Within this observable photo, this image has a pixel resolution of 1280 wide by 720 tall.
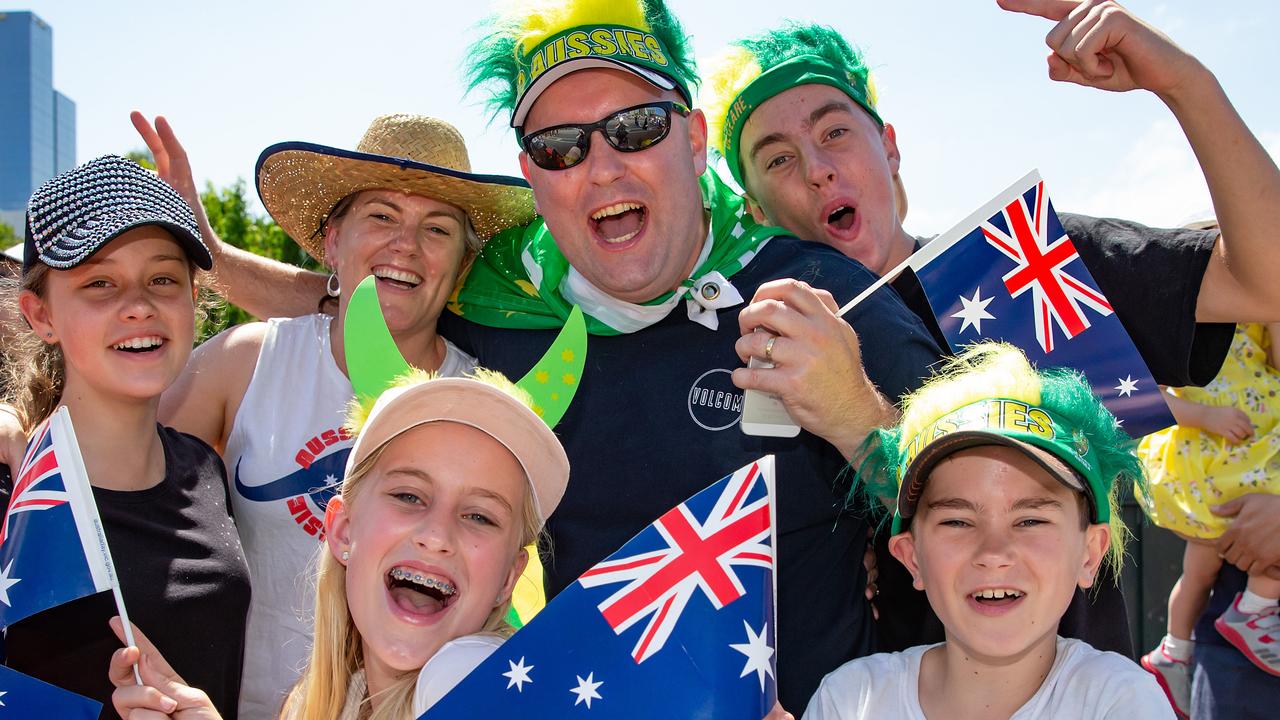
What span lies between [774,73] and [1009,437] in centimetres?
184

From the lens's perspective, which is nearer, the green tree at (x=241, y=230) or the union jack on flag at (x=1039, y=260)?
the union jack on flag at (x=1039, y=260)

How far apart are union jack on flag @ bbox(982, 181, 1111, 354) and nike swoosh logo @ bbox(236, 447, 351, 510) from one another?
1919mm

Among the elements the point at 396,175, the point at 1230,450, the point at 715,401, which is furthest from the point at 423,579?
the point at 1230,450

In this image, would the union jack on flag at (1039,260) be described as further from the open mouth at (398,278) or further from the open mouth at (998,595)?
the open mouth at (398,278)

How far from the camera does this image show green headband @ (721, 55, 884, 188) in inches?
145

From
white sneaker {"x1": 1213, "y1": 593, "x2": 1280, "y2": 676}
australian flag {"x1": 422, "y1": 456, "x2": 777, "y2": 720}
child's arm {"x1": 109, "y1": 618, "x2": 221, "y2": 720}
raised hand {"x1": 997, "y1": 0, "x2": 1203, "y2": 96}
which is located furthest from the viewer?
white sneaker {"x1": 1213, "y1": 593, "x2": 1280, "y2": 676}

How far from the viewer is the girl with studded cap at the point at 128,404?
8.68 feet

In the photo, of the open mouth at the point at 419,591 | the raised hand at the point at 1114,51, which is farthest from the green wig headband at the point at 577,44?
the open mouth at the point at 419,591

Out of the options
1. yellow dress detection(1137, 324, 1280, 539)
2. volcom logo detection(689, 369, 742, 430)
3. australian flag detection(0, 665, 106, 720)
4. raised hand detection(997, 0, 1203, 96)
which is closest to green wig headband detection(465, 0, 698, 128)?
volcom logo detection(689, 369, 742, 430)

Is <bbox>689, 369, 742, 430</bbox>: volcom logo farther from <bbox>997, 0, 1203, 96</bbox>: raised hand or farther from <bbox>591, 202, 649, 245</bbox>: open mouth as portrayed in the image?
<bbox>997, 0, 1203, 96</bbox>: raised hand

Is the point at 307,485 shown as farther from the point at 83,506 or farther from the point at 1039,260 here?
the point at 1039,260

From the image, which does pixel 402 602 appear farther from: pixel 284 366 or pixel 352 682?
pixel 284 366

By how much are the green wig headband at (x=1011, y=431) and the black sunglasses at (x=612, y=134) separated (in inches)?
41.6

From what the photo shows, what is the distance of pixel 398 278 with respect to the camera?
3.36 metres
